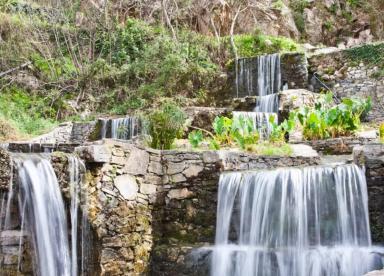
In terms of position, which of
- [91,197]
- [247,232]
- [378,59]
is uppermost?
[378,59]

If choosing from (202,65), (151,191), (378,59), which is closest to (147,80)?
(202,65)

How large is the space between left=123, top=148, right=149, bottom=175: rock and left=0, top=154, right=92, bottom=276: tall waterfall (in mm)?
735

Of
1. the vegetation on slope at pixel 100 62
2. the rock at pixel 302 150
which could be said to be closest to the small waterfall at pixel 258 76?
the vegetation on slope at pixel 100 62

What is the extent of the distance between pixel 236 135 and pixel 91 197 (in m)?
3.77

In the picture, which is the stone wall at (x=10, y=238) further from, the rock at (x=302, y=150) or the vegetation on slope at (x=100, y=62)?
the vegetation on slope at (x=100, y=62)

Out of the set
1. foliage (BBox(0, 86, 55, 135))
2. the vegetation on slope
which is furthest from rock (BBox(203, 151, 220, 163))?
foliage (BBox(0, 86, 55, 135))

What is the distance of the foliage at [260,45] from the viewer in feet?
57.5

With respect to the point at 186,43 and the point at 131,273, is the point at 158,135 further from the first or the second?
the point at 186,43

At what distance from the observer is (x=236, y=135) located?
31.8 ft

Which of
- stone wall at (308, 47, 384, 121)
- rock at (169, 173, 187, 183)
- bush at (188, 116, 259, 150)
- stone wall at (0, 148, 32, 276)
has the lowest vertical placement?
stone wall at (0, 148, 32, 276)

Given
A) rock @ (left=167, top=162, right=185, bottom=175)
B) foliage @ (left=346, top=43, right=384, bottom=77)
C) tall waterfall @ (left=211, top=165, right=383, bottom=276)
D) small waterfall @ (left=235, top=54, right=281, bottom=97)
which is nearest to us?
tall waterfall @ (left=211, top=165, right=383, bottom=276)

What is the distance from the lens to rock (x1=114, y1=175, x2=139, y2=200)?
7059 mm

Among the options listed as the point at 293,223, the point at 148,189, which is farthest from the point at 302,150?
the point at 148,189

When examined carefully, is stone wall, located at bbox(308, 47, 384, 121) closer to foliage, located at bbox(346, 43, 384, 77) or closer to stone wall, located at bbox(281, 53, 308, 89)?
foliage, located at bbox(346, 43, 384, 77)
